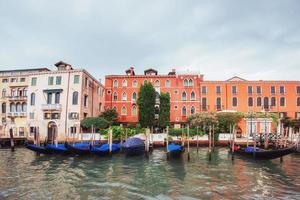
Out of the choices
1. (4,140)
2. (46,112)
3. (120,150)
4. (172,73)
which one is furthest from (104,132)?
(172,73)

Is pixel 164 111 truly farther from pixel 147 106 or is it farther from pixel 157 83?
pixel 157 83

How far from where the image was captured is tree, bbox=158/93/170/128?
→ 31406 mm

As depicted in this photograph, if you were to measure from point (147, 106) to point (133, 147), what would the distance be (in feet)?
39.4

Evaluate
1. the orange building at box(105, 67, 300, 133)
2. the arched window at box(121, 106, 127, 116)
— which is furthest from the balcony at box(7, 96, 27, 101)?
the arched window at box(121, 106, 127, 116)

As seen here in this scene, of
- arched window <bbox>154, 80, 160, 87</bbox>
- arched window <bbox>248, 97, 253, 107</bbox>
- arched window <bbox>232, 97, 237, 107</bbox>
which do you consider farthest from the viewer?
arched window <bbox>154, 80, 160, 87</bbox>

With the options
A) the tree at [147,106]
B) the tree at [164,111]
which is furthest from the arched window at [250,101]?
the tree at [147,106]

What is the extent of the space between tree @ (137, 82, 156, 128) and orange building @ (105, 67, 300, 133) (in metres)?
A: 4.28

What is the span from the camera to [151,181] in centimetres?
1106

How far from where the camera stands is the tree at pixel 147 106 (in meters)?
30.5

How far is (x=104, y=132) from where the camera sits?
28031 mm

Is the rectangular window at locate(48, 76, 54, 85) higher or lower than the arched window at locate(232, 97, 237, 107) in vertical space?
higher

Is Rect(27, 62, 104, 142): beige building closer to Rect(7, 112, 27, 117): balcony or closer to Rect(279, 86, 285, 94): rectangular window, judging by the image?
Rect(7, 112, 27, 117): balcony

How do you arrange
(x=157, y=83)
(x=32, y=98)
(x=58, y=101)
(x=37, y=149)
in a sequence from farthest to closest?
(x=157, y=83) < (x=32, y=98) < (x=58, y=101) < (x=37, y=149)

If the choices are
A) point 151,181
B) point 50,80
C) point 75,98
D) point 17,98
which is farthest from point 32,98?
point 151,181
